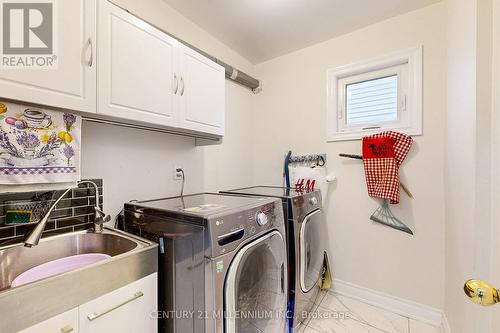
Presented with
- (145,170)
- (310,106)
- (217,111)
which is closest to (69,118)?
(145,170)

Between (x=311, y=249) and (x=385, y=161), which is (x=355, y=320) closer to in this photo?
(x=311, y=249)

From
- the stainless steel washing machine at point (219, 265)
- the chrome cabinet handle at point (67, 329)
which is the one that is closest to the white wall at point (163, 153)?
the stainless steel washing machine at point (219, 265)

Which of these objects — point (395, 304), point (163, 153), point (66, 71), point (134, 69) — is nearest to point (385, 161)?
point (395, 304)

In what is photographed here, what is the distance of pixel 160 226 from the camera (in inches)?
48.7

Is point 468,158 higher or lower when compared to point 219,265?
higher

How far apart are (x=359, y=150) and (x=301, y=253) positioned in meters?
1.16

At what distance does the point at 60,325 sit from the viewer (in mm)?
789

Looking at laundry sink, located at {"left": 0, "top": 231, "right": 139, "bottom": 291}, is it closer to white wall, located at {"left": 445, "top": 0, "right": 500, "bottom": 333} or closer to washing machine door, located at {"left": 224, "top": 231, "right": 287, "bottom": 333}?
washing machine door, located at {"left": 224, "top": 231, "right": 287, "bottom": 333}

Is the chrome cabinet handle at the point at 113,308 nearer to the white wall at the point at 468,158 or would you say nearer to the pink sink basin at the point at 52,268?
the pink sink basin at the point at 52,268

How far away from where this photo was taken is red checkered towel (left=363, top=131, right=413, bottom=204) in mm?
1865

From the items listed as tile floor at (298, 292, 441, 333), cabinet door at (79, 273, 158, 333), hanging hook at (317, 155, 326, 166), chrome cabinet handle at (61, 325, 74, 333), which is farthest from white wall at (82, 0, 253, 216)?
tile floor at (298, 292, 441, 333)

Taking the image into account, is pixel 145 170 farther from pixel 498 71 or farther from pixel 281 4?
pixel 498 71

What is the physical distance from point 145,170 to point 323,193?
5.63 ft

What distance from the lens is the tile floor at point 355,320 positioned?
1730 mm
